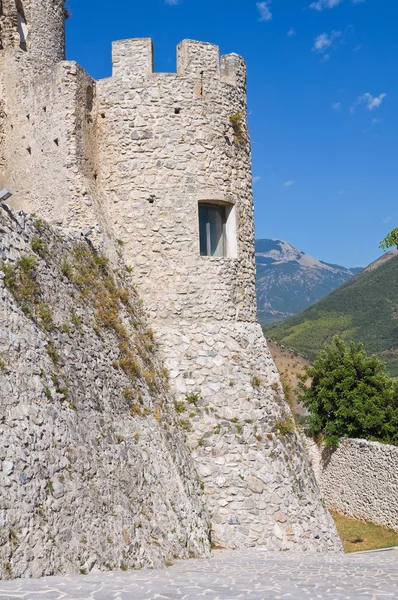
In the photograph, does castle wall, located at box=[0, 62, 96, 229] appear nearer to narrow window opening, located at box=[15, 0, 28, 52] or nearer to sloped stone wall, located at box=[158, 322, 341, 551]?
narrow window opening, located at box=[15, 0, 28, 52]

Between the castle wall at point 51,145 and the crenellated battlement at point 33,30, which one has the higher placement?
the crenellated battlement at point 33,30

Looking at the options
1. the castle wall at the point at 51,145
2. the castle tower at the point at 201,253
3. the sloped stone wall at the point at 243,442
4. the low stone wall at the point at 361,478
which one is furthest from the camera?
the low stone wall at the point at 361,478

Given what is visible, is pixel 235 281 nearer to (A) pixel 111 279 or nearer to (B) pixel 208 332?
(B) pixel 208 332

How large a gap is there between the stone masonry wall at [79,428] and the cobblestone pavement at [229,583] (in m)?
0.39

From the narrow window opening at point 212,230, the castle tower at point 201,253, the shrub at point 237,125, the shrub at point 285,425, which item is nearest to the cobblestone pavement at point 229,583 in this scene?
the castle tower at point 201,253

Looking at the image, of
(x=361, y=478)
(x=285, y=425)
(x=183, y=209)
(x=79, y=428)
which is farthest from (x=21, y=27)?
(x=361, y=478)

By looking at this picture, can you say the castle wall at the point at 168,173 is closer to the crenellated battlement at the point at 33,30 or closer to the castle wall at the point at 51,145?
the castle wall at the point at 51,145

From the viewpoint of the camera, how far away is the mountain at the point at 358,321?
229 ft

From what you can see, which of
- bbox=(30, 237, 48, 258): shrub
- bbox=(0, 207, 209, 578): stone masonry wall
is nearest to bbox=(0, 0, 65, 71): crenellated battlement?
bbox=(0, 207, 209, 578): stone masonry wall

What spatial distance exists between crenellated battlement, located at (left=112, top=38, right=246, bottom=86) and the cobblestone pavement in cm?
858

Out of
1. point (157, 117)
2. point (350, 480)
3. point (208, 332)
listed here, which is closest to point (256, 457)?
point (208, 332)

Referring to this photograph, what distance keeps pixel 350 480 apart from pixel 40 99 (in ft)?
47.1

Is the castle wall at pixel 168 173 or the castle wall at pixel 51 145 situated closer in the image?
the castle wall at pixel 51 145

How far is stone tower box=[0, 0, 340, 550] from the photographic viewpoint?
39.7 ft
